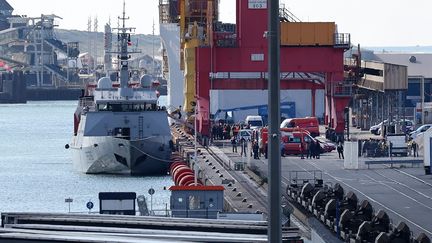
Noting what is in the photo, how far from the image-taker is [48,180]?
6681 cm

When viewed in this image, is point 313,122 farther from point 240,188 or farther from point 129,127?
point 240,188

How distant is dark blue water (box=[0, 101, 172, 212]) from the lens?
179 feet

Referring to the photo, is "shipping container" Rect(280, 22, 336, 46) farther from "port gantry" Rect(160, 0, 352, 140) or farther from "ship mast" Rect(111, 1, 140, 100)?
"ship mast" Rect(111, 1, 140, 100)

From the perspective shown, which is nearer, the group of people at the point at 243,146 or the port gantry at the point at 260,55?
the group of people at the point at 243,146

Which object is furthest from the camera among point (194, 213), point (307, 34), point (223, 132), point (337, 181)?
point (223, 132)

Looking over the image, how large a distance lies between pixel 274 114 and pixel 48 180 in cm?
5367

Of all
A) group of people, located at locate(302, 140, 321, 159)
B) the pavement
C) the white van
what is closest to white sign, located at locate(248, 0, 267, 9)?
the pavement

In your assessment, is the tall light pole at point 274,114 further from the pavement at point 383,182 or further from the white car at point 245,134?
the white car at point 245,134

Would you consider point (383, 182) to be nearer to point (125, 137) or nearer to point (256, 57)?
point (125, 137)

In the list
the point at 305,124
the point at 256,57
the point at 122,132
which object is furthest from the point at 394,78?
the point at 122,132

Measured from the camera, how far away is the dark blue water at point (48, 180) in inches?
2148

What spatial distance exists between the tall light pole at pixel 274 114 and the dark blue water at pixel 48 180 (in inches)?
1329

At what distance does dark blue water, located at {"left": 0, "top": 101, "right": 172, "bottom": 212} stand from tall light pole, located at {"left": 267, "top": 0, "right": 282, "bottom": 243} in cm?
3376

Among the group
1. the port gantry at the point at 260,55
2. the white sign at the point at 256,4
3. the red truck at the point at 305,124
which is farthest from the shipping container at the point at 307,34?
the red truck at the point at 305,124
